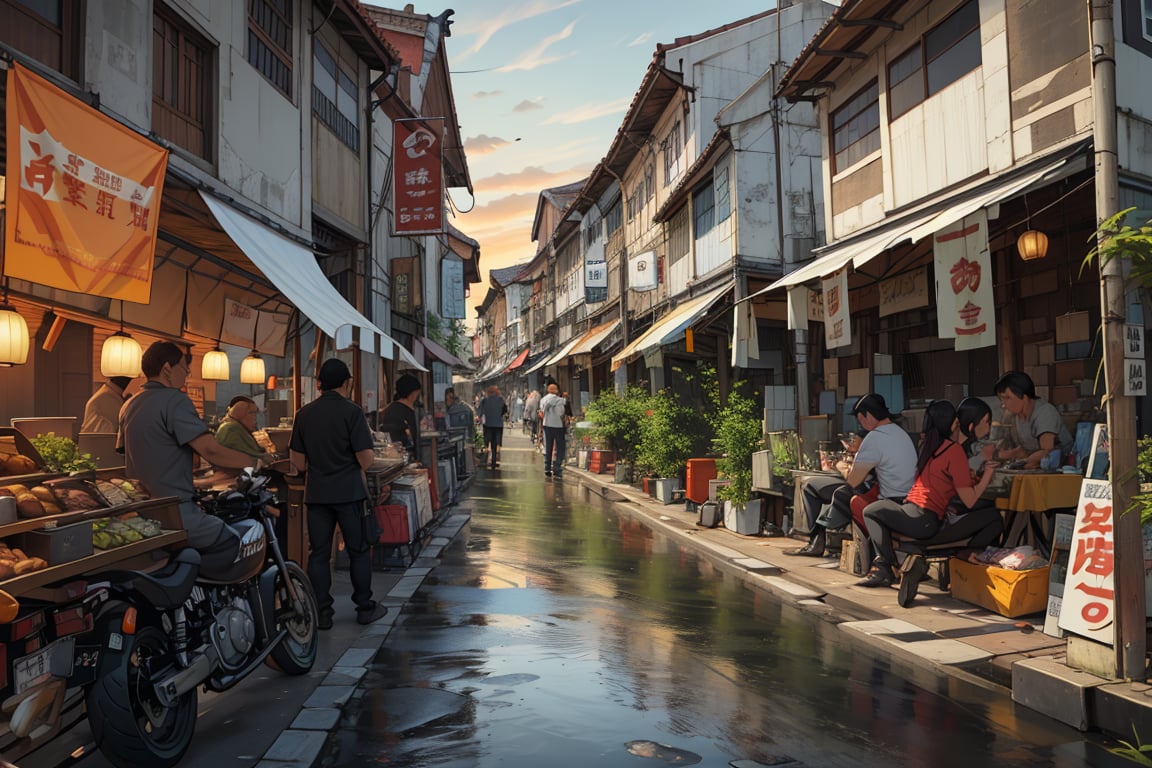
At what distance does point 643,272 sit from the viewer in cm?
2522

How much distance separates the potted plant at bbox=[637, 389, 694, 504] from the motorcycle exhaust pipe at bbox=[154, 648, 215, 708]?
12393 millimetres

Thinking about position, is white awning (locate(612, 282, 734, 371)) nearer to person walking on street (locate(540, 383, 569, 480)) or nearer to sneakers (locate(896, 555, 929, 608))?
person walking on street (locate(540, 383, 569, 480))

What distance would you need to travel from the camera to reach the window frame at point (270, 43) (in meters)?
12.7

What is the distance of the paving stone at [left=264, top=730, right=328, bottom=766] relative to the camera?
4.56 m

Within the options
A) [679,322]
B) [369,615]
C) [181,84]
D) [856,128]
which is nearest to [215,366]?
[181,84]

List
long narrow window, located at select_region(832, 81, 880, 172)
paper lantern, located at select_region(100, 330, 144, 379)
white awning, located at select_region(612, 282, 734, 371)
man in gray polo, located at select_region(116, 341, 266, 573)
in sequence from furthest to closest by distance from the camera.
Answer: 1. white awning, located at select_region(612, 282, 734, 371)
2. long narrow window, located at select_region(832, 81, 880, 172)
3. paper lantern, located at select_region(100, 330, 144, 379)
4. man in gray polo, located at select_region(116, 341, 266, 573)

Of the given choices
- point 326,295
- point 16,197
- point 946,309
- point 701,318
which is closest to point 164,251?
point 326,295

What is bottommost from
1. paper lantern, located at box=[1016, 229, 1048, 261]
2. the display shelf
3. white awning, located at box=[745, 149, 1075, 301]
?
the display shelf

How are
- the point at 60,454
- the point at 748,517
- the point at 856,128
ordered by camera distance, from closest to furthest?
1. the point at 60,454
2. the point at 748,517
3. the point at 856,128

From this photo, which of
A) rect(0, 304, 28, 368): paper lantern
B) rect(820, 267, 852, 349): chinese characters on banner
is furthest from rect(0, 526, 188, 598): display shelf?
rect(820, 267, 852, 349): chinese characters on banner

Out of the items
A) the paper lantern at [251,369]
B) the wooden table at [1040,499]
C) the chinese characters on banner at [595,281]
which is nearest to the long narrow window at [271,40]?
the paper lantern at [251,369]

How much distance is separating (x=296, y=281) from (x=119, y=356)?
210 cm

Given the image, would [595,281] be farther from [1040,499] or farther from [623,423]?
[1040,499]

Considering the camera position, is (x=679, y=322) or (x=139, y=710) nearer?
(x=139, y=710)
